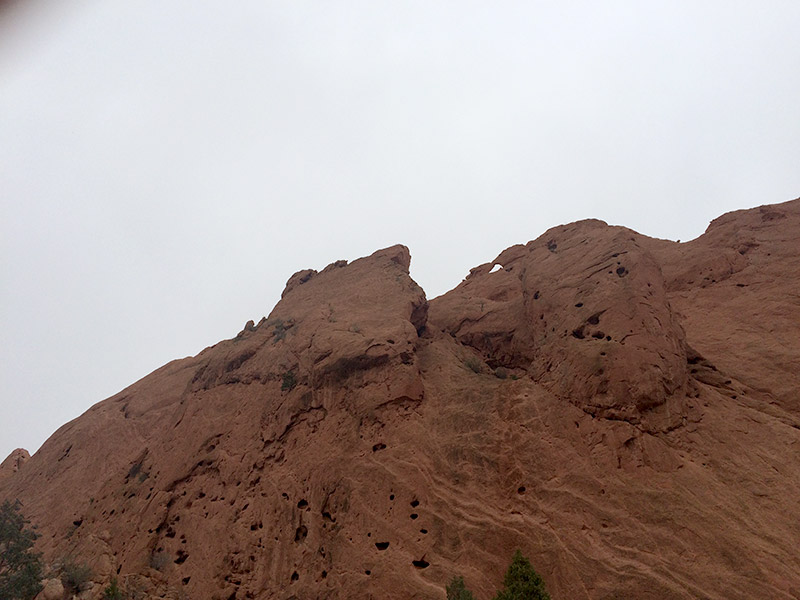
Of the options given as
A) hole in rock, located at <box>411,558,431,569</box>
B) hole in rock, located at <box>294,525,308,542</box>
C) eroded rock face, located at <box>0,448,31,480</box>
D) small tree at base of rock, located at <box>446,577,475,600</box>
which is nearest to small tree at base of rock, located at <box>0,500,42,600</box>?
hole in rock, located at <box>294,525,308,542</box>

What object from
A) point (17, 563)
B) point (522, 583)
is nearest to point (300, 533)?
point (522, 583)

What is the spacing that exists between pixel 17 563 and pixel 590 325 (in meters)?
21.3

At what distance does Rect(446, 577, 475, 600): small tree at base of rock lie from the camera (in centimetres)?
1285

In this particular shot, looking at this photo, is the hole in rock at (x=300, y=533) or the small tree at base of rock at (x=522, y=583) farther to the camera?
the hole in rock at (x=300, y=533)

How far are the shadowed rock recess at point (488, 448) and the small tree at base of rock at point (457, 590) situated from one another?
0.88 m

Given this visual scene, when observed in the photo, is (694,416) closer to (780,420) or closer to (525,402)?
(780,420)

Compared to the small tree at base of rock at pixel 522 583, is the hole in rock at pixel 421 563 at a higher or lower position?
higher

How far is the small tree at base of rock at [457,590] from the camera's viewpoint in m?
12.9

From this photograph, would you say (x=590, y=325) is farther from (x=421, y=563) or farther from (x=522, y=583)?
(x=421, y=563)

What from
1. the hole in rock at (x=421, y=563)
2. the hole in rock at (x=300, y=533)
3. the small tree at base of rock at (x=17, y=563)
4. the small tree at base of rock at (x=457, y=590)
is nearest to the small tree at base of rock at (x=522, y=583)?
the small tree at base of rock at (x=457, y=590)

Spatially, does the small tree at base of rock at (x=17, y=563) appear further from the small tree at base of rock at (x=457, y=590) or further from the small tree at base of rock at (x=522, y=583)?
the small tree at base of rock at (x=522, y=583)

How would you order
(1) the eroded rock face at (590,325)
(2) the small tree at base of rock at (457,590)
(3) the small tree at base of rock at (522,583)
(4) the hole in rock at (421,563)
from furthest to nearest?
(1) the eroded rock face at (590,325)
(4) the hole in rock at (421,563)
(2) the small tree at base of rock at (457,590)
(3) the small tree at base of rock at (522,583)

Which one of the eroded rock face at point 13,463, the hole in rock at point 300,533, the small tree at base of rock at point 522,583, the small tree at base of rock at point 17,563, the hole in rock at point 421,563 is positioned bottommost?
the small tree at base of rock at point 522,583

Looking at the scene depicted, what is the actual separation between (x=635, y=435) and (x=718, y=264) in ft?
48.2
